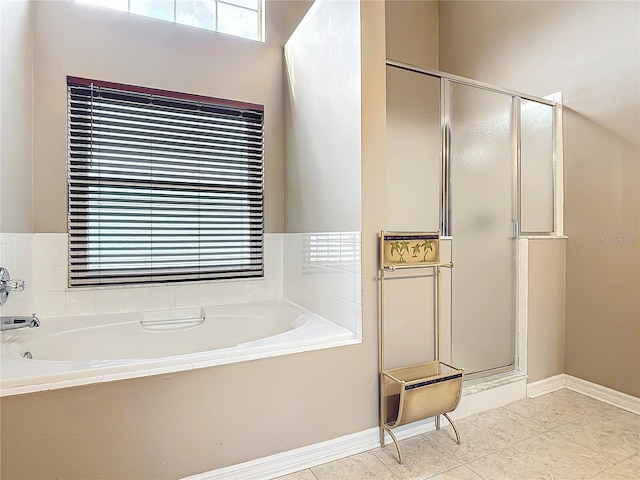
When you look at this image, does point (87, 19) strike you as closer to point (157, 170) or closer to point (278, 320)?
point (157, 170)

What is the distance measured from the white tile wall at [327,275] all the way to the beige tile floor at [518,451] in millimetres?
624

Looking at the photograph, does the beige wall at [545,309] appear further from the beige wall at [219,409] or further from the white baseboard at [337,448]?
the beige wall at [219,409]

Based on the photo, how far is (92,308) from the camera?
2.38 meters

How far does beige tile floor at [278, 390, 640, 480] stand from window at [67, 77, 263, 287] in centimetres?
156

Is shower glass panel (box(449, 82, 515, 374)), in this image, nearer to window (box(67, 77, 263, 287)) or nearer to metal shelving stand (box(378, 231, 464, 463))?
metal shelving stand (box(378, 231, 464, 463))

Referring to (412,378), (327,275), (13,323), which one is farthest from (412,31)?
(13,323)

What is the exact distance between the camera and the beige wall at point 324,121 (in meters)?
1.98

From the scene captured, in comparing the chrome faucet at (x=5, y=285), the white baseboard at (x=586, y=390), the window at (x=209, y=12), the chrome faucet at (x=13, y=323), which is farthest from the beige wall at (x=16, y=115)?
the white baseboard at (x=586, y=390)

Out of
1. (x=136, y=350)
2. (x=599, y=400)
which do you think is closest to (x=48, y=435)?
(x=136, y=350)

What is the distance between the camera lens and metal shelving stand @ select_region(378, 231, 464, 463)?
71.6 inches

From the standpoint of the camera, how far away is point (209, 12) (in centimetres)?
272

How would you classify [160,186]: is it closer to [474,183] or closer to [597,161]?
[474,183]

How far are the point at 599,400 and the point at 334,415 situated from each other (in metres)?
1.83

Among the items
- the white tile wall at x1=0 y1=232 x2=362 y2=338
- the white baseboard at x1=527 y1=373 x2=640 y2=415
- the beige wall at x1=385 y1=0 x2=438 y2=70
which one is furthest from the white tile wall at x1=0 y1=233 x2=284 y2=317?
the beige wall at x1=385 y1=0 x2=438 y2=70
